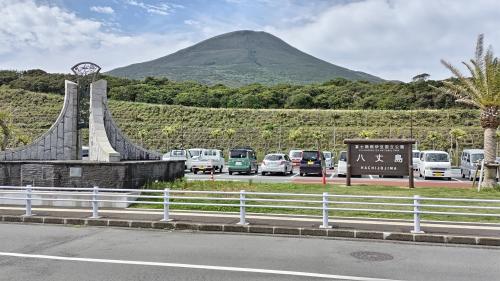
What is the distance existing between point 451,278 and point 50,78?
281 ft

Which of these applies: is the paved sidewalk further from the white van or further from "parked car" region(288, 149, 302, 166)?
"parked car" region(288, 149, 302, 166)

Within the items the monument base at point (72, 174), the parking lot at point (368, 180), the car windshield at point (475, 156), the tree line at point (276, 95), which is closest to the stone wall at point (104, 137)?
the monument base at point (72, 174)

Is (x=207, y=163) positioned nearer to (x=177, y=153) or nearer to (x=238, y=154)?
(x=238, y=154)

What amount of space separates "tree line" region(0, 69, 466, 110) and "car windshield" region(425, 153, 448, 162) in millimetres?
48538

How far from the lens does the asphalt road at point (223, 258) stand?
650 cm

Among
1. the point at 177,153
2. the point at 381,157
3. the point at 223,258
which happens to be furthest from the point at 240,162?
the point at 223,258

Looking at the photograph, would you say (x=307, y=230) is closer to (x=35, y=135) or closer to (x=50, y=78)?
(x=35, y=135)

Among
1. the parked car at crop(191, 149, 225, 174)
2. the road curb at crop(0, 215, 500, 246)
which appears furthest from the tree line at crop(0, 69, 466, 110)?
the road curb at crop(0, 215, 500, 246)

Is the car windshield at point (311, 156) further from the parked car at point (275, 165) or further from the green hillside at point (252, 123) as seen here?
the green hillside at point (252, 123)

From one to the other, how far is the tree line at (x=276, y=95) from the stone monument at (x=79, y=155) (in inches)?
2406

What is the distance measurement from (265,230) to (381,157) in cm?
902

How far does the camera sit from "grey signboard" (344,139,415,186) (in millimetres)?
17375

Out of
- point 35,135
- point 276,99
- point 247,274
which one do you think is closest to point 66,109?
point 247,274

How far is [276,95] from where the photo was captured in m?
86.6
